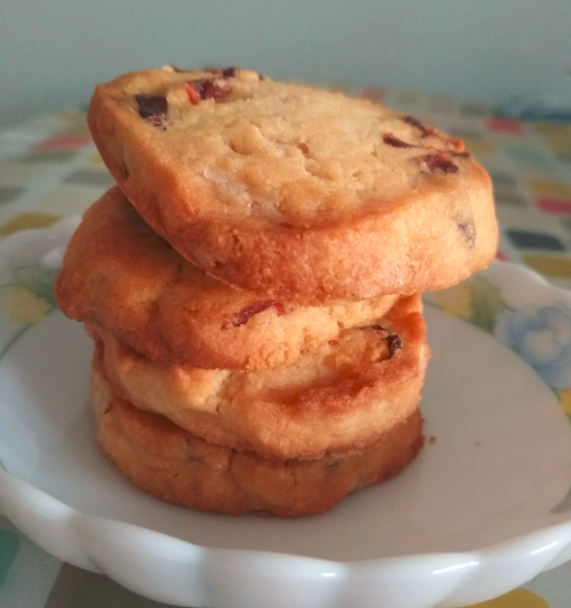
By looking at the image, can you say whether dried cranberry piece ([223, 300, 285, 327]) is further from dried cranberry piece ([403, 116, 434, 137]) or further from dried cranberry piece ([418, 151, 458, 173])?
dried cranberry piece ([403, 116, 434, 137])

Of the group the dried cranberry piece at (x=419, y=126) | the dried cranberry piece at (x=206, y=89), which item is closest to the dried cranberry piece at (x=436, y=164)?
the dried cranberry piece at (x=419, y=126)

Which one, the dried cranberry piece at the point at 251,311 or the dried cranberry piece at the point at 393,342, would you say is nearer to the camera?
the dried cranberry piece at the point at 251,311

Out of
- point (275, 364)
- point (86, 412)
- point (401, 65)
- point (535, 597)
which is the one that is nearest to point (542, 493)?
point (535, 597)

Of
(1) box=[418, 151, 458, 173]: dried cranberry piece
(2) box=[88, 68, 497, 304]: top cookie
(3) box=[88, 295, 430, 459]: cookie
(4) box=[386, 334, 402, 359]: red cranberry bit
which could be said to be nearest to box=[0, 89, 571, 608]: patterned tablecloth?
(3) box=[88, 295, 430, 459]: cookie

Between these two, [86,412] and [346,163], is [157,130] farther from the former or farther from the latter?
[86,412]

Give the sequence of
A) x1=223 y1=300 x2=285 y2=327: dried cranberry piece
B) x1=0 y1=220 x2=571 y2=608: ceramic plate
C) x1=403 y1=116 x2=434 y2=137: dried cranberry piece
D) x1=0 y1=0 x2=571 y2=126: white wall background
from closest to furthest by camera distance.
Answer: x1=0 y1=220 x2=571 y2=608: ceramic plate
x1=223 y1=300 x2=285 y2=327: dried cranberry piece
x1=403 y1=116 x2=434 y2=137: dried cranberry piece
x1=0 y1=0 x2=571 y2=126: white wall background

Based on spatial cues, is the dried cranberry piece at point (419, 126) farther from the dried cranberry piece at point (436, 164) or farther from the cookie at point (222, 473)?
the cookie at point (222, 473)

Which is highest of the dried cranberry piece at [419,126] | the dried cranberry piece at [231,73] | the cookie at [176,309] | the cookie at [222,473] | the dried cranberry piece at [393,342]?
the dried cranberry piece at [231,73]
